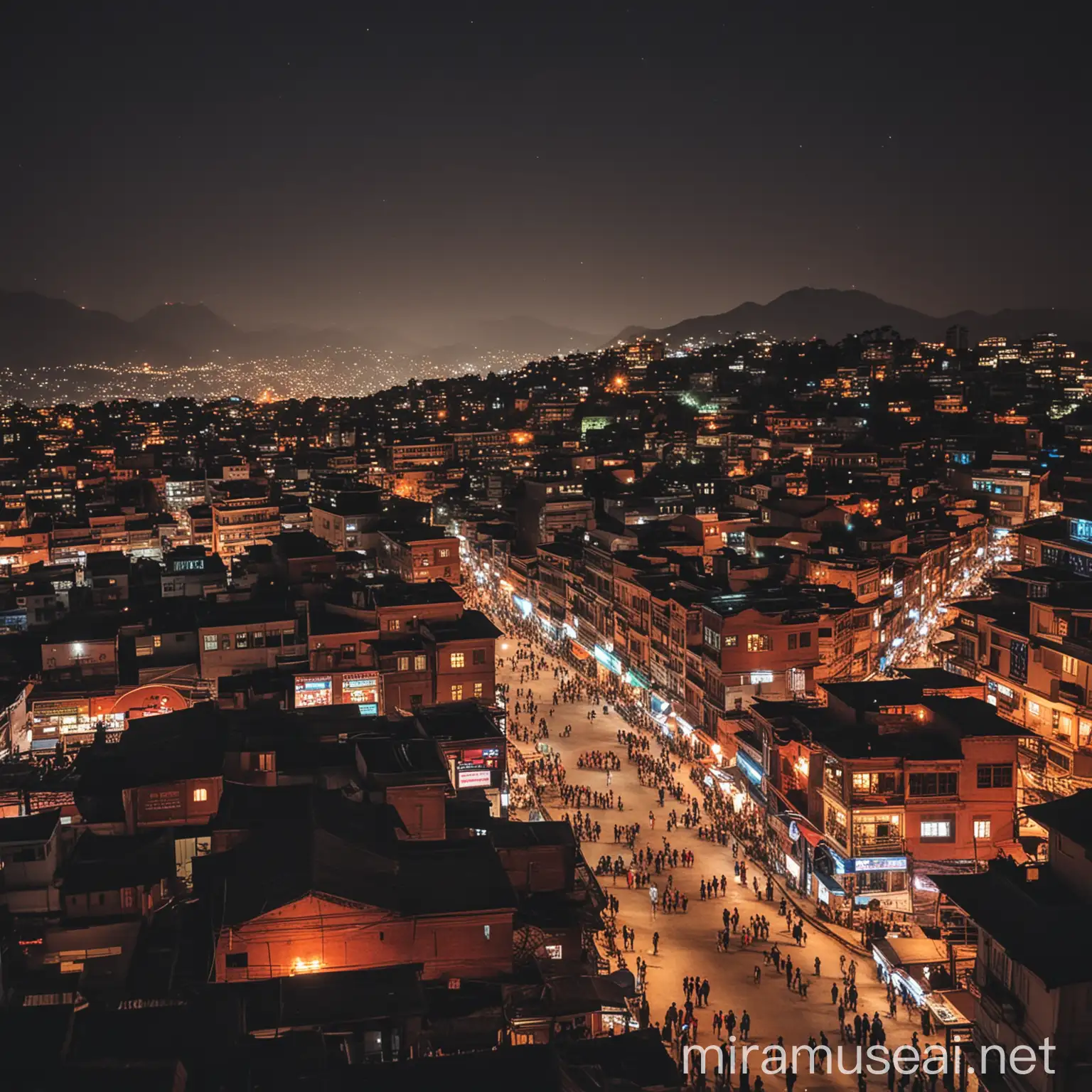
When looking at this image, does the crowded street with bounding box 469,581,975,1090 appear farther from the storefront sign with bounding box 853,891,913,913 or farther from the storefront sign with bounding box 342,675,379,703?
the storefront sign with bounding box 342,675,379,703

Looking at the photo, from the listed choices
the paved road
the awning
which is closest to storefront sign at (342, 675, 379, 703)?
the paved road

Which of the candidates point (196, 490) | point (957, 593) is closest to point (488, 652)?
point (957, 593)

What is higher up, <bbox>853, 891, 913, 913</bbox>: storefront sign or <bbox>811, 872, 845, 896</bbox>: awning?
<bbox>811, 872, 845, 896</bbox>: awning

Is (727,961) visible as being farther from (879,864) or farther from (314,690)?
(314,690)

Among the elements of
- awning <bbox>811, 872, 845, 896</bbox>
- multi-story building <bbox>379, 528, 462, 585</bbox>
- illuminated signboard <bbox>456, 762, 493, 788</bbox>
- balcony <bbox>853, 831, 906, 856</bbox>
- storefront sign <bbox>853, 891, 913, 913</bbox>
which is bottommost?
storefront sign <bbox>853, 891, 913, 913</bbox>

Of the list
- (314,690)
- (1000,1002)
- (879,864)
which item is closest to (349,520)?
(314,690)

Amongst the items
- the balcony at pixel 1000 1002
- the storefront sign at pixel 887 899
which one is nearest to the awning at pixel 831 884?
the storefront sign at pixel 887 899

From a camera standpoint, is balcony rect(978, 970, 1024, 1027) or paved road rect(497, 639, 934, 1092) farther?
paved road rect(497, 639, 934, 1092)
